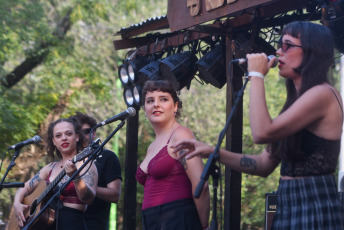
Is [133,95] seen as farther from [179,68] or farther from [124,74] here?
[179,68]

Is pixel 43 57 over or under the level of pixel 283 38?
over

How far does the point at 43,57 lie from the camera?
47.2ft

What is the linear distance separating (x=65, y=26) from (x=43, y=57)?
147 cm

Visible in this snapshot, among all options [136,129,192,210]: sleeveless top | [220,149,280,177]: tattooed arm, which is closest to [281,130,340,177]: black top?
[220,149,280,177]: tattooed arm

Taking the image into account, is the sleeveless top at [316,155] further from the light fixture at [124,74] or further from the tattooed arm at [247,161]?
the light fixture at [124,74]

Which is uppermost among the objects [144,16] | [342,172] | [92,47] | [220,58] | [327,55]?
[144,16]

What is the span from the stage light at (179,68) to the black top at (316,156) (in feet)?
11.5

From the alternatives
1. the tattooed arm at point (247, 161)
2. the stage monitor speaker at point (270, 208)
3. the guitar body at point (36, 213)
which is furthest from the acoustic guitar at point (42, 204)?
the stage monitor speaker at point (270, 208)

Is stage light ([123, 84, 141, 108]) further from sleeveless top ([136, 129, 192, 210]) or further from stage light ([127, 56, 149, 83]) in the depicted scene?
sleeveless top ([136, 129, 192, 210])

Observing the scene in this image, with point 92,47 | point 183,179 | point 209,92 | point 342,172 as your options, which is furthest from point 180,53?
point 209,92

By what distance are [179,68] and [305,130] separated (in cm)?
361

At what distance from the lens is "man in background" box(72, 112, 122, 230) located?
4.86 m

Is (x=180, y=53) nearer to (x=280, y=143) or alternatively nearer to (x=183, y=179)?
(x=183, y=179)

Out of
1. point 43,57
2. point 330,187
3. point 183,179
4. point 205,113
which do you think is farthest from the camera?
point 205,113
